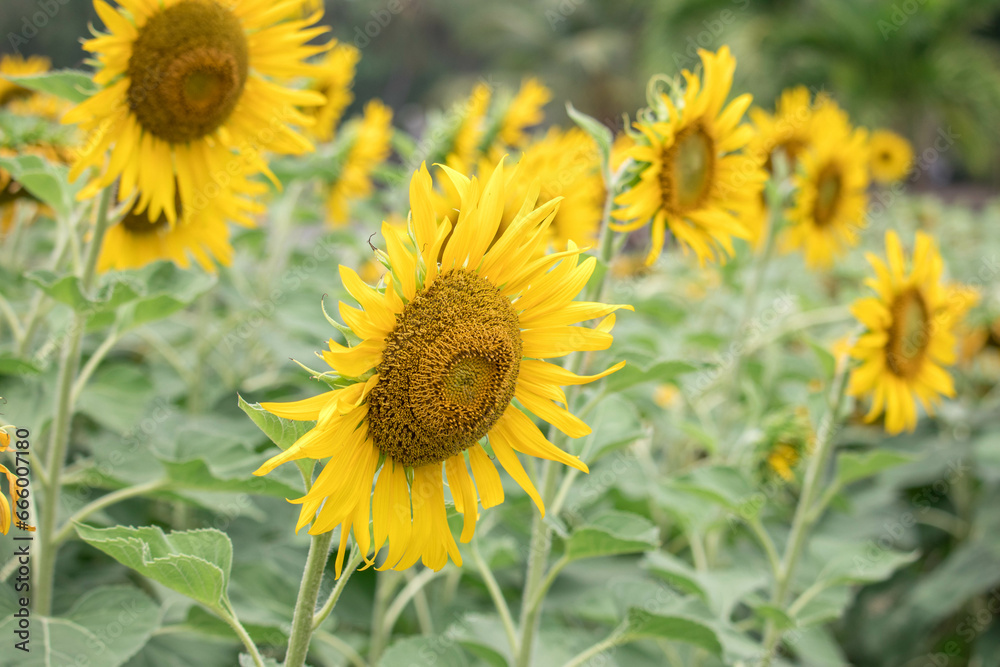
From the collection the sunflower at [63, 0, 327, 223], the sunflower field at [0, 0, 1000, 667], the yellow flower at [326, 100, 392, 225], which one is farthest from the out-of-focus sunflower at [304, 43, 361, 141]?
the sunflower at [63, 0, 327, 223]

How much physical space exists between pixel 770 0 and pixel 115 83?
16852 millimetres

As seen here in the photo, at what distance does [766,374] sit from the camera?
307cm

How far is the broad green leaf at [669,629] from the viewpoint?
1398 millimetres

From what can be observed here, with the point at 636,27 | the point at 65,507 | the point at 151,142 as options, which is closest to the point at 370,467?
the point at 151,142

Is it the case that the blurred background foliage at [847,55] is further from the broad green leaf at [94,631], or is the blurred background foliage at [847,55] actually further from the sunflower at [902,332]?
the broad green leaf at [94,631]

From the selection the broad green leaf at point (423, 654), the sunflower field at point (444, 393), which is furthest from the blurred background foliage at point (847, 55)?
the broad green leaf at point (423, 654)

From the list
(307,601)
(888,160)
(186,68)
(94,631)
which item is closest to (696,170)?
(186,68)

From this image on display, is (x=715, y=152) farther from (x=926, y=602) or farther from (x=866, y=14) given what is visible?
(x=866, y=14)

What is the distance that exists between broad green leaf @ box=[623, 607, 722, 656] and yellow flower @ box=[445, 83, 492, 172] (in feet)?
5.49

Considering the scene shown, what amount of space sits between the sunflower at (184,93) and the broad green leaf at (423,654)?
0.95 m

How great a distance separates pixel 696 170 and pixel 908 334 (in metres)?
0.79

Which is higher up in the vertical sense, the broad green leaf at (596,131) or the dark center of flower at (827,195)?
the dark center of flower at (827,195)

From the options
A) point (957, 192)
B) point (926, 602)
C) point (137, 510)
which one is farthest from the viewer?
point (957, 192)

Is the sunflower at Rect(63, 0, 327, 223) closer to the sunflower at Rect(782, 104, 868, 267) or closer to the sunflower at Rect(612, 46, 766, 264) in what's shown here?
the sunflower at Rect(612, 46, 766, 264)
